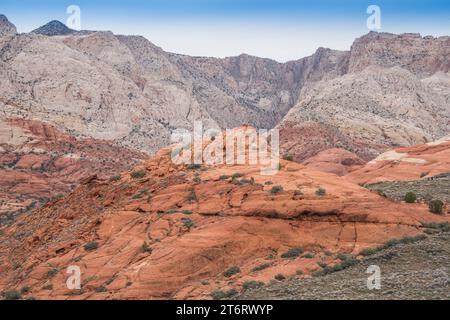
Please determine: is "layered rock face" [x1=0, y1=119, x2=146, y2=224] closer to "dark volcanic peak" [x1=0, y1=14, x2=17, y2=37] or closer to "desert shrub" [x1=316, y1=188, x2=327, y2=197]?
"desert shrub" [x1=316, y1=188, x2=327, y2=197]

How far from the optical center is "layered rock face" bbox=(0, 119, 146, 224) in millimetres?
68125

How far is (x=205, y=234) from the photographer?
2330cm

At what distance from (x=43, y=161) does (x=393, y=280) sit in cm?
6683

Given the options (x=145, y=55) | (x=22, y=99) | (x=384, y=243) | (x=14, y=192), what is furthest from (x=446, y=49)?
(x=384, y=243)

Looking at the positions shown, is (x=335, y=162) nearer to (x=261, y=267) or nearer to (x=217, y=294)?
(x=261, y=267)

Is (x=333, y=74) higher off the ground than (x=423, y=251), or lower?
higher

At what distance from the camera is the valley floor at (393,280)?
17125mm

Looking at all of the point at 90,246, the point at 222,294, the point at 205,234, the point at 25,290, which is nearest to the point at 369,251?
the point at 222,294

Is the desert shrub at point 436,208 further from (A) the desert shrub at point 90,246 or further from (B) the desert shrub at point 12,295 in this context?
(B) the desert shrub at point 12,295

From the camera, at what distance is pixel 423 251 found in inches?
834

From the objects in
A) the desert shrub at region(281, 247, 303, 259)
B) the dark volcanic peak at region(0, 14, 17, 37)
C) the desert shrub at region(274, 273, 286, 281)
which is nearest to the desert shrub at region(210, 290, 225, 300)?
the desert shrub at region(274, 273, 286, 281)

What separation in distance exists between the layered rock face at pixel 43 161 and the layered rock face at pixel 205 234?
120 ft
